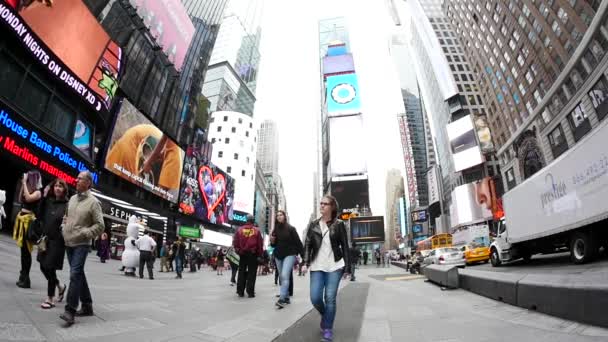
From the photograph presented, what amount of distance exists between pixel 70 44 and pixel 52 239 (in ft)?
65.8

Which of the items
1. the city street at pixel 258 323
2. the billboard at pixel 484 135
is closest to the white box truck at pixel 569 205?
the city street at pixel 258 323

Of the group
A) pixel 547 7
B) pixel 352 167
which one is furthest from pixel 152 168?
pixel 352 167

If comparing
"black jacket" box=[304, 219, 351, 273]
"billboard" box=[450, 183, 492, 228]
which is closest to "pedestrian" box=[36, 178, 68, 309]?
"black jacket" box=[304, 219, 351, 273]

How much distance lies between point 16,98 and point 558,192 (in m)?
23.3

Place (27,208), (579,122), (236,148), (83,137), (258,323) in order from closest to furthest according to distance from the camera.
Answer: (258,323) < (27,208) < (83,137) < (579,122) < (236,148)

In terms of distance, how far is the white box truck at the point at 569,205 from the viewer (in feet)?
26.0

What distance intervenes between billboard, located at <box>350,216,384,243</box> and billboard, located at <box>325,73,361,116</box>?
2037 inches

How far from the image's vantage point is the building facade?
237ft

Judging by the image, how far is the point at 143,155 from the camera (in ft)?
93.5

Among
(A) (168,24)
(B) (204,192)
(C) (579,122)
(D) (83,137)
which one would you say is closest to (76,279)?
(D) (83,137)

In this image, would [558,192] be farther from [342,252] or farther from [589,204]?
[342,252]

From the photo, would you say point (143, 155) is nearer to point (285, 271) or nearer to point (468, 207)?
point (285, 271)

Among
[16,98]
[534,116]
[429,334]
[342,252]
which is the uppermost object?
[534,116]

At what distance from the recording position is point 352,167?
90438 mm
